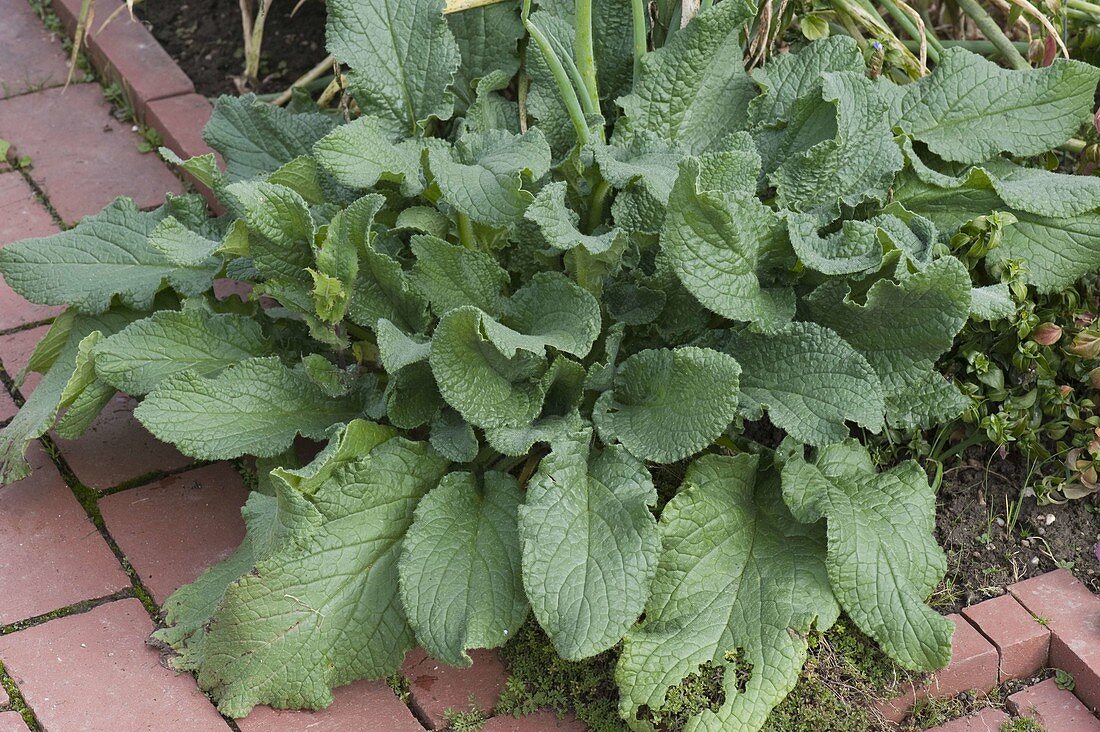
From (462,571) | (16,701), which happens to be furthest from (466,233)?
(16,701)

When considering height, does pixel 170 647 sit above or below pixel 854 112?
below

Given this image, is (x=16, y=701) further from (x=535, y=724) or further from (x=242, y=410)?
(x=535, y=724)

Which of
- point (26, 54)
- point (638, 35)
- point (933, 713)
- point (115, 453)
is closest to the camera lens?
point (933, 713)

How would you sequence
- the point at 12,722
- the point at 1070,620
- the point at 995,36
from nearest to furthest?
the point at 12,722 < the point at 1070,620 < the point at 995,36

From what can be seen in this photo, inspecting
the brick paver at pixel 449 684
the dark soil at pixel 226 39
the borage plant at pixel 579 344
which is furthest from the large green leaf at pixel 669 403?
the dark soil at pixel 226 39

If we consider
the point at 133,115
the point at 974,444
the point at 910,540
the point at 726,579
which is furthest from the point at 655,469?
the point at 133,115

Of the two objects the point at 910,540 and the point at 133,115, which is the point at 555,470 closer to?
the point at 910,540

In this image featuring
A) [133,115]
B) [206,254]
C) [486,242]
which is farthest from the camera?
[133,115]
